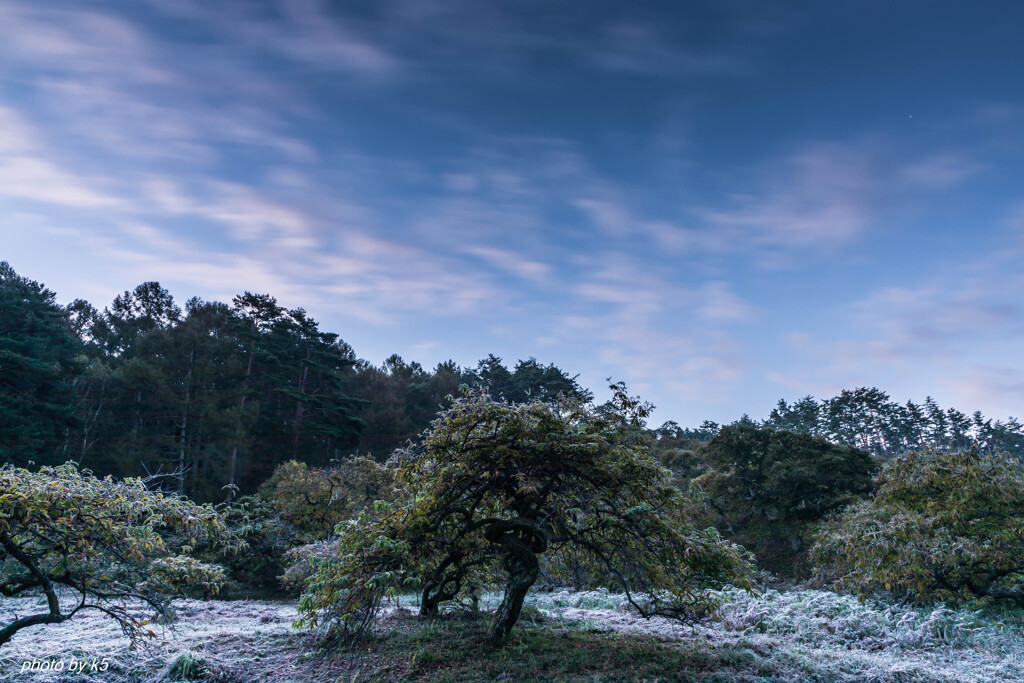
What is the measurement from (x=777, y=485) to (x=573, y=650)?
16.9 meters

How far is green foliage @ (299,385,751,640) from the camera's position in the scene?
6676 millimetres

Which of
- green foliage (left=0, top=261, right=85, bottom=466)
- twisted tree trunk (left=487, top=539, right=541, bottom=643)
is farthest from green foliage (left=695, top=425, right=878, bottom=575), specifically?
green foliage (left=0, top=261, right=85, bottom=466)

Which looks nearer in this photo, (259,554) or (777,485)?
(259,554)

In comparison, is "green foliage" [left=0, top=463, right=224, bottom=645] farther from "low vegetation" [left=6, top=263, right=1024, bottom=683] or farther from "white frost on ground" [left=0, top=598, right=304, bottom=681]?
"white frost on ground" [left=0, top=598, right=304, bottom=681]

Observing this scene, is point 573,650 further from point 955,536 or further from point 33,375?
point 33,375

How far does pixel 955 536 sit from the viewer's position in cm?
969

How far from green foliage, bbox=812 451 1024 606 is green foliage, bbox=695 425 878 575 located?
363 inches

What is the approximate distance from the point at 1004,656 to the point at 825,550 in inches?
204

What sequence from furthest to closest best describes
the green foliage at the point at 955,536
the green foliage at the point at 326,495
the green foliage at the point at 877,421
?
the green foliage at the point at 877,421 → the green foliage at the point at 326,495 → the green foliage at the point at 955,536

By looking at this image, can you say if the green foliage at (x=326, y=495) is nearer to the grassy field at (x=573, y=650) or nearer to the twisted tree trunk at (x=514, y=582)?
the grassy field at (x=573, y=650)

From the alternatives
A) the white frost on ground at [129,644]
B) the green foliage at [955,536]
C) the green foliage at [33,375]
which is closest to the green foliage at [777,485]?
the green foliage at [955,536]

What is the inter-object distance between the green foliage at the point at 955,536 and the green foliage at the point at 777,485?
9.23 meters

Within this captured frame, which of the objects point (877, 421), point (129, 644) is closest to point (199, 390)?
point (129, 644)

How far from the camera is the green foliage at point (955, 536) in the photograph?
30.3ft
